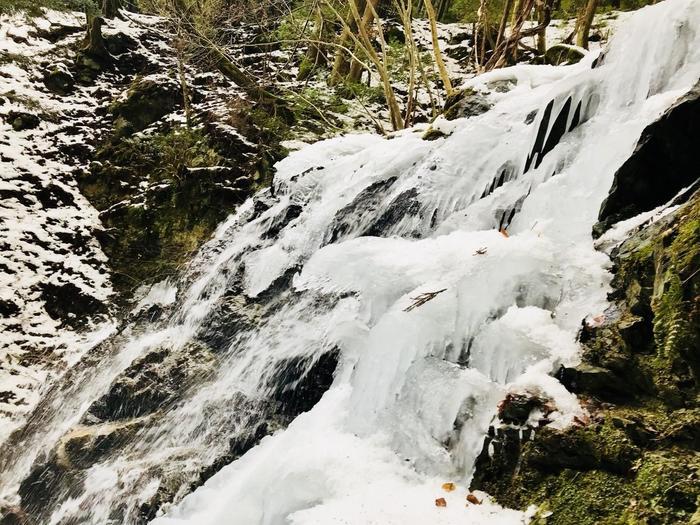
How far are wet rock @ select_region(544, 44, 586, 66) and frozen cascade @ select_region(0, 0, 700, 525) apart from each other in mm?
1349

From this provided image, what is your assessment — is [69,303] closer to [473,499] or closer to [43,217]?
[43,217]

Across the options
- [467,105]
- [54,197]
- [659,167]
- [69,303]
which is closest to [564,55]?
[467,105]

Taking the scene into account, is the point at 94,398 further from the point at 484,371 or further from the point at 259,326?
the point at 484,371

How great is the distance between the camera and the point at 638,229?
2.64 m

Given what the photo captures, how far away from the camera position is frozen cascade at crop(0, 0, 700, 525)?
2.42 m

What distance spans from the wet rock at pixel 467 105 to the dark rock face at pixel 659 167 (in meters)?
2.87

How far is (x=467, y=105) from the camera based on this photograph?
5.66m

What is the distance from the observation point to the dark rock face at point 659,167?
271cm

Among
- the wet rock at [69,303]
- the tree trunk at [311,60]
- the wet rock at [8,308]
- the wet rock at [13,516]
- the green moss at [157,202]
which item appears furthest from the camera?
the tree trunk at [311,60]

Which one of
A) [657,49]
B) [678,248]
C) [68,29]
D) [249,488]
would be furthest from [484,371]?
[68,29]

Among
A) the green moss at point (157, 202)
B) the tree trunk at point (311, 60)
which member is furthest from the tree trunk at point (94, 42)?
the tree trunk at point (311, 60)

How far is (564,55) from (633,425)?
6.83m

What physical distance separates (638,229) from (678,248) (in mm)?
665

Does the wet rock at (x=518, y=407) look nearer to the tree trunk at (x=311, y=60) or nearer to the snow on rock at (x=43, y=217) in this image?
the snow on rock at (x=43, y=217)
